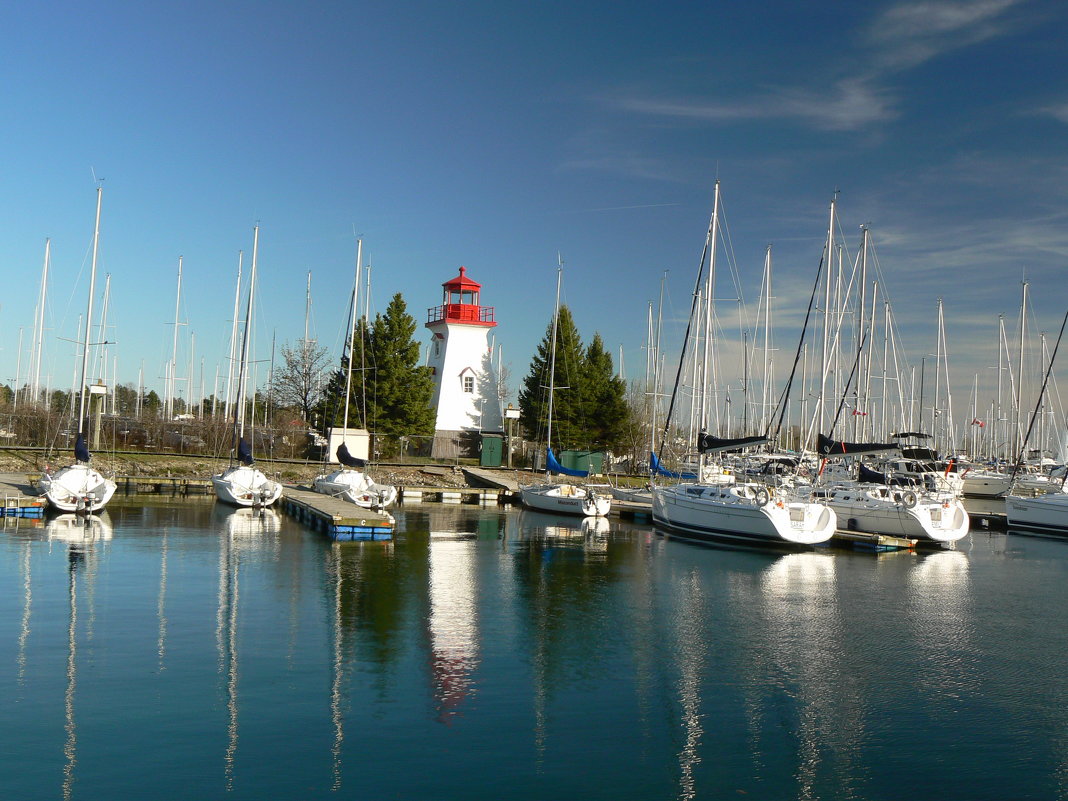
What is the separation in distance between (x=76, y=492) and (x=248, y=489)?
24.9 ft

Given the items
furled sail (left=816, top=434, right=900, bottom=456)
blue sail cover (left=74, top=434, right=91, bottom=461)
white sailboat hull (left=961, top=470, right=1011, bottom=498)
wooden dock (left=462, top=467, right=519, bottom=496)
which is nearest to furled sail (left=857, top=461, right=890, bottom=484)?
furled sail (left=816, top=434, right=900, bottom=456)

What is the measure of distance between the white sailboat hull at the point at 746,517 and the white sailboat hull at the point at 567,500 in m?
6.76

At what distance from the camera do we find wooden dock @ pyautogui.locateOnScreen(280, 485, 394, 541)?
32062 mm

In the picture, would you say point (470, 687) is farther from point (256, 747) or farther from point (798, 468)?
point (798, 468)

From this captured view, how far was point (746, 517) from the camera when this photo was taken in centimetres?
3278

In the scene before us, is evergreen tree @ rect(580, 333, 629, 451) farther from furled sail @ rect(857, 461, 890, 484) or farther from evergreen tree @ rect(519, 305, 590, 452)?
furled sail @ rect(857, 461, 890, 484)

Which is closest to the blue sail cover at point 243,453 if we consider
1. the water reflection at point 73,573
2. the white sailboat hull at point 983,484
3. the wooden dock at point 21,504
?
the water reflection at point 73,573

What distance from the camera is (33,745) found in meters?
11.4

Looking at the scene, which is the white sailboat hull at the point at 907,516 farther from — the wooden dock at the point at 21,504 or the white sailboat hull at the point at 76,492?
the wooden dock at the point at 21,504

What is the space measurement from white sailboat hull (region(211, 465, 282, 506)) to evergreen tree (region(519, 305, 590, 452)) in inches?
893

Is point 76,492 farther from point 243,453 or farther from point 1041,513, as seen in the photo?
point 1041,513

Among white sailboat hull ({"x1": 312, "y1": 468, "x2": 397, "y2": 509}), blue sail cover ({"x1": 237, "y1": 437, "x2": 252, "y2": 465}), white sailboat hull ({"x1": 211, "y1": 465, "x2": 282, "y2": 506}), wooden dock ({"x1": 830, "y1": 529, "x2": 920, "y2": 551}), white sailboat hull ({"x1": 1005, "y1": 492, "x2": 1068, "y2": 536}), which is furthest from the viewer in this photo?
blue sail cover ({"x1": 237, "y1": 437, "x2": 252, "y2": 465})

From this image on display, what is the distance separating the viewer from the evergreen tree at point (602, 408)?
61969mm

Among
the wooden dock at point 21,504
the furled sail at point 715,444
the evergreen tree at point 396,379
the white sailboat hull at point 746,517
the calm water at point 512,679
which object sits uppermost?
the evergreen tree at point 396,379
